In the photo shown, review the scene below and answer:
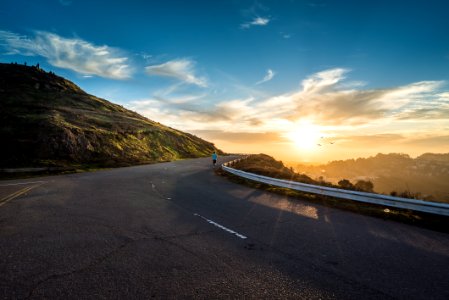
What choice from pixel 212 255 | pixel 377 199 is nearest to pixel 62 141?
pixel 212 255

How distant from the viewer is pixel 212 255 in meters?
5.05

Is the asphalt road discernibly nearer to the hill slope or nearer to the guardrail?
the guardrail

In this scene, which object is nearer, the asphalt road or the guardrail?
the asphalt road

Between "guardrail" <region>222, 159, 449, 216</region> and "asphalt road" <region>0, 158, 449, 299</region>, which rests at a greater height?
"guardrail" <region>222, 159, 449, 216</region>

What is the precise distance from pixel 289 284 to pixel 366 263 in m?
1.91

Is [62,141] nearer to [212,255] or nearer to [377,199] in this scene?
[212,255]

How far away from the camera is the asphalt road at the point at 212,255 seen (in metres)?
3.82

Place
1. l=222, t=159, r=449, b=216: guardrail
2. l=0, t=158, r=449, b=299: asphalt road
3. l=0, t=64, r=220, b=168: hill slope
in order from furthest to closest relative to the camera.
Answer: l=0, t=64, r=220, b=168: hill slope < l=222, t=159, r=449, b=216: guardrail < l=0, t=158, r=449, b=299: asphalt road

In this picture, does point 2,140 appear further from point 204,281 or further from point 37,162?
point 204,281

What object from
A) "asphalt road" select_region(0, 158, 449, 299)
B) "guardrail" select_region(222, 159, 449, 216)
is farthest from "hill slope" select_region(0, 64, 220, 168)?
"guardrail" select_region(222, 159, 449, 216)

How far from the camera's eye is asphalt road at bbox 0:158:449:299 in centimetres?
382

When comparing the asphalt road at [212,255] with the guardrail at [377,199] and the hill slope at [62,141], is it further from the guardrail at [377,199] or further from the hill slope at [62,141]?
the hill slope at [62,141]

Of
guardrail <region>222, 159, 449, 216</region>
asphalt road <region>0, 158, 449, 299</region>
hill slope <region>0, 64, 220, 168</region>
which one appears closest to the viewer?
asphalt road <region>0, 158, 449, 299</region>

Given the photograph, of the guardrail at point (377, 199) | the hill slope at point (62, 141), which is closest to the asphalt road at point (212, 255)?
the guardrail at point (377, 199)
